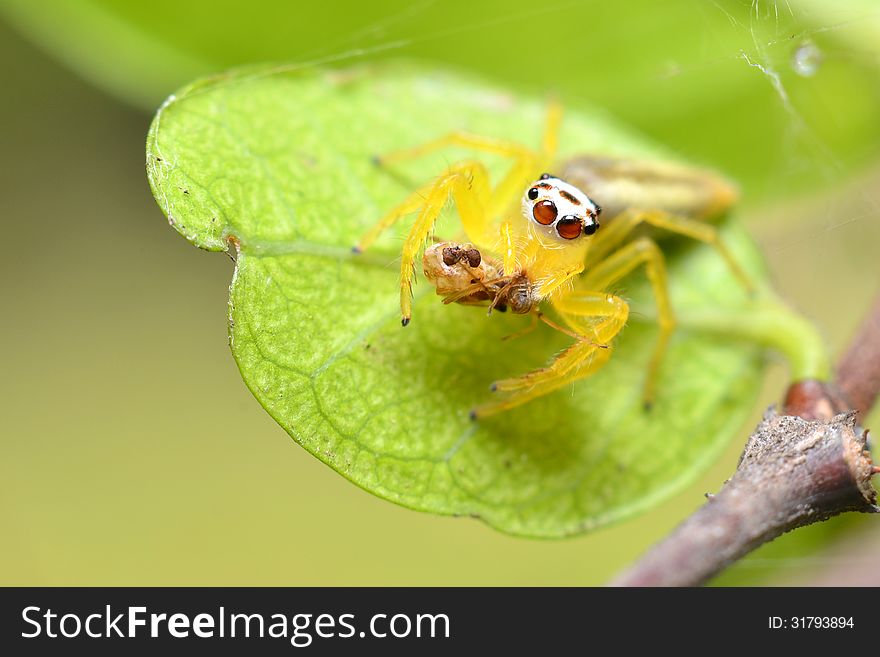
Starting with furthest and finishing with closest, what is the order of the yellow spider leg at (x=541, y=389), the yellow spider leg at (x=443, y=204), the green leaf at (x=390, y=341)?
the yellow spider leg at (x=541, y=389)
the yellow spider leg at (x=443, y=204)
the green leaf at (x=390, y=341)

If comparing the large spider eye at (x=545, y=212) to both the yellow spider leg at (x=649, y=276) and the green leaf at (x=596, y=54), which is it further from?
the green leaf at (x=596, y=54)

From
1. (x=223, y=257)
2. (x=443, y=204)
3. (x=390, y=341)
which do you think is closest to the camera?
(x=390, y=341)

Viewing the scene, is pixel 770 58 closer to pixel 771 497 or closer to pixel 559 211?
pixel 559 211

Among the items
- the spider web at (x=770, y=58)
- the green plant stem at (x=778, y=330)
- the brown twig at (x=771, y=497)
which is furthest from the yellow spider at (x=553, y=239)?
the brown twig at (x=771, y=497)

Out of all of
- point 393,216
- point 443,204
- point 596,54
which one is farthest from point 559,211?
point 596,54

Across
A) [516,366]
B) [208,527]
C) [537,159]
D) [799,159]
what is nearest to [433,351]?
[516,366]

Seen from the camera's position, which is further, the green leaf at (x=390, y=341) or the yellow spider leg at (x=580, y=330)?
the yellow spider leg at (x=580, y=330)

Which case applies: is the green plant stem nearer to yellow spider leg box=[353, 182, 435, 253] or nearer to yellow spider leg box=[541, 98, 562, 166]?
yellow spider leg box=[541, 98, 562, 166]

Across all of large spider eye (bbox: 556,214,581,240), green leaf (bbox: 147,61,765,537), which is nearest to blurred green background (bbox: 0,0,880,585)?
green leaf (bbox: 147,61,765,537)

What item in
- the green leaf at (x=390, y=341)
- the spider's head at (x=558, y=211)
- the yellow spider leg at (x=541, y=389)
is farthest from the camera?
the spider's head at (x=558, y=211)
